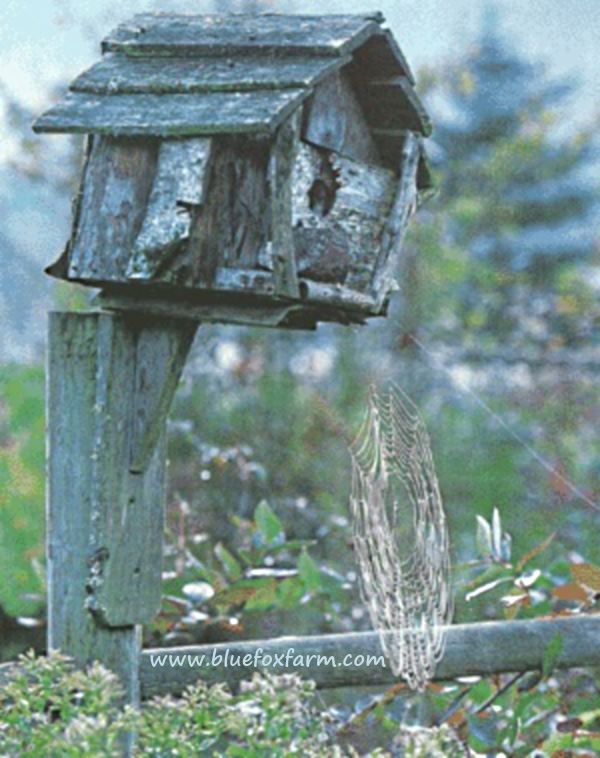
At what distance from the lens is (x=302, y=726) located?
2.02m

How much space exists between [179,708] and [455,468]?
419 centimetres

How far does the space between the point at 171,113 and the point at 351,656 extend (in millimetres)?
891

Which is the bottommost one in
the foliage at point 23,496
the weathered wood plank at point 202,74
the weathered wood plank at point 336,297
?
the foliage at point 23,496

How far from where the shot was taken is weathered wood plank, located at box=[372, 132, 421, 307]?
2.37 meters

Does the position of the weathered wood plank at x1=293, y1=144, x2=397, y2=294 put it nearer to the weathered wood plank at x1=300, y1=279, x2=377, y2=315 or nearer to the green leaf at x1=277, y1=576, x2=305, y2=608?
the weathered wood plank at x1=300, y1=279, x2=377, y2=315

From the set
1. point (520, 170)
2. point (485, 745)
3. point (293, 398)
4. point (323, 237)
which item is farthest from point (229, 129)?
point (520, 170)

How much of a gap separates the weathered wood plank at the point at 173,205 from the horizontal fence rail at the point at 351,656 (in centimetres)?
63

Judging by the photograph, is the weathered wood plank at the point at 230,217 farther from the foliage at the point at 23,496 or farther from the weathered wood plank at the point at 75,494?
the foliage at the point at 23,496

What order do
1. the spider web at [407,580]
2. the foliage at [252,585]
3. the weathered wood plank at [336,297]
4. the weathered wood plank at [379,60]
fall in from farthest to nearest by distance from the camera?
the foliage at [252,585]
the spider web at [407,580]
the weathered wood plank at [379,60]
the weathered wood plank at [336,297]

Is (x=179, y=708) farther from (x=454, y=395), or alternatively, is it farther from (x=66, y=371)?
(x=454, y=395)

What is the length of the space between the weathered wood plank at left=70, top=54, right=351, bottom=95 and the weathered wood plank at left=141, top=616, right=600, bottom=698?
2.84 feet

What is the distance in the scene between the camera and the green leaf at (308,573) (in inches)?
110

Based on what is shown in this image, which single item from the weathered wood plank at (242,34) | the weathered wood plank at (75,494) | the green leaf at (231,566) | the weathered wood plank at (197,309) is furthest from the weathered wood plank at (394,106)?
the green leaf at (231,566)

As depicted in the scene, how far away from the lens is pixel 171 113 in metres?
2.17
